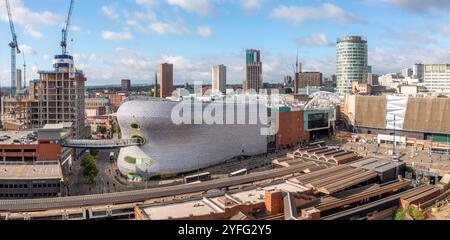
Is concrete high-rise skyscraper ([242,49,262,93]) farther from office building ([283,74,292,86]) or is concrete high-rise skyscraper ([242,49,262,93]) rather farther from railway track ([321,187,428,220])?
railway track ([321,187,428,220])

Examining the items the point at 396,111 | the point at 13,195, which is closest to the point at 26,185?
the point at 13,195

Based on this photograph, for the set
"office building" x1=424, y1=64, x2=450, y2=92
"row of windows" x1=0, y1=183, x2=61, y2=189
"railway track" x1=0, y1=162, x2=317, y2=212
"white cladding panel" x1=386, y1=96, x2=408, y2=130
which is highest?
"office building" x1=424, y1=64, x2=450, y2=92

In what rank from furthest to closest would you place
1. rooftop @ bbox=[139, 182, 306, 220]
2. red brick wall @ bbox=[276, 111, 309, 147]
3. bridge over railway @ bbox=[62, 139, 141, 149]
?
red brick wall @ bbox=[276, 111, 309, 147] < bridge over railway @ bbox=[62, 139, 141, 149] < rooftop @ bbox=[139, 182, 306, 220]

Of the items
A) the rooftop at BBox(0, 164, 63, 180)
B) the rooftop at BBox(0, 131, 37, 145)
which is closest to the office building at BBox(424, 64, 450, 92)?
the rooftop at BBox(0, 131, 37, 145)

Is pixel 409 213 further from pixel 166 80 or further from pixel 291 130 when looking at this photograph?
pixel 166 80

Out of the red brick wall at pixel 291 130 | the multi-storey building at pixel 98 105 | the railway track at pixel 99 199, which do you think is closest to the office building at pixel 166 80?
the multi-storey building at pixel 98 105

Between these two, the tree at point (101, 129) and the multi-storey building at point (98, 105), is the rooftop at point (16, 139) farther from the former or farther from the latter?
the multi-storey building at point (98, 105)
